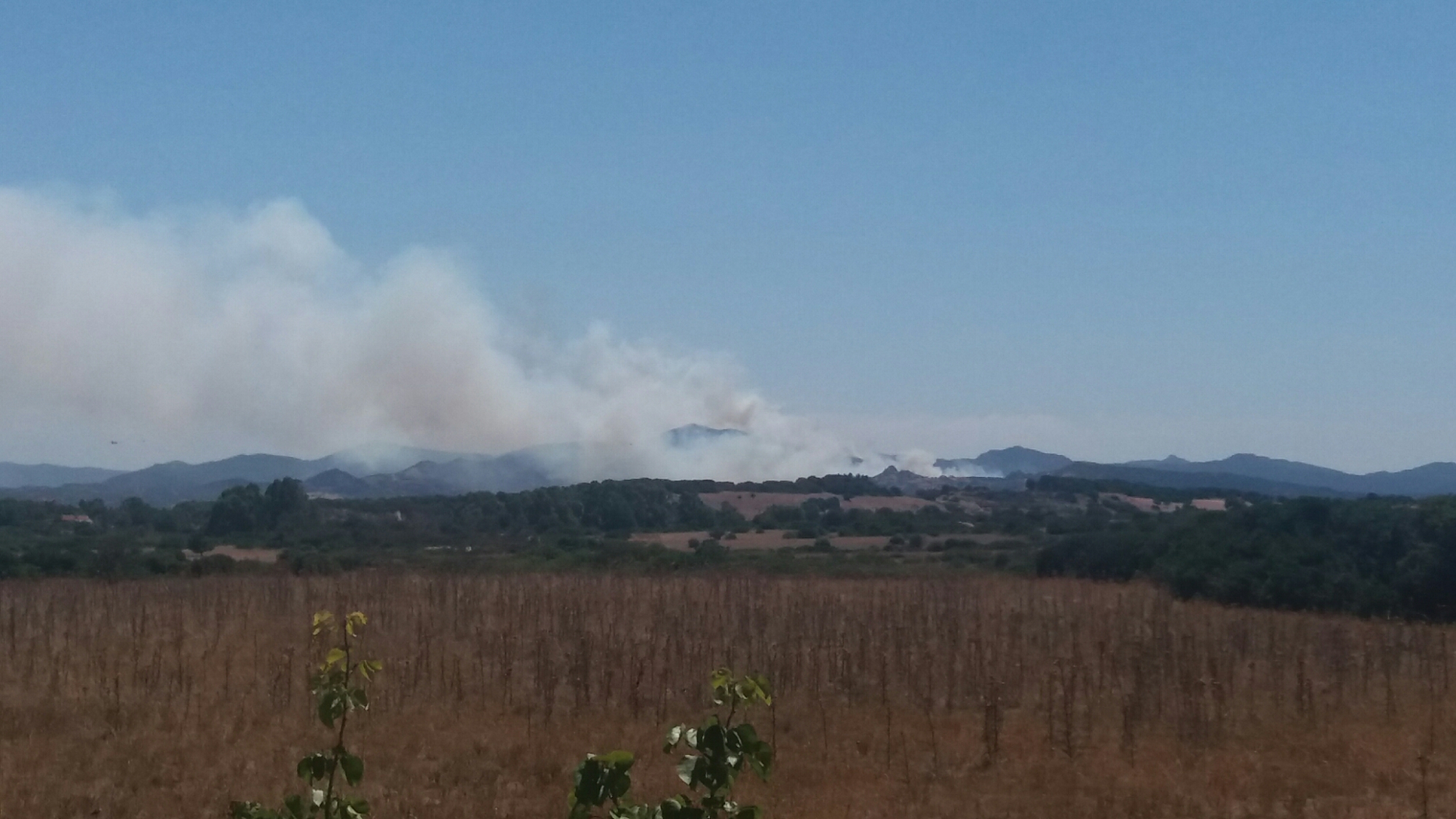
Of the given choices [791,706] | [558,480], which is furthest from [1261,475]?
[791,706]

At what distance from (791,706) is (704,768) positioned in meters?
9.61

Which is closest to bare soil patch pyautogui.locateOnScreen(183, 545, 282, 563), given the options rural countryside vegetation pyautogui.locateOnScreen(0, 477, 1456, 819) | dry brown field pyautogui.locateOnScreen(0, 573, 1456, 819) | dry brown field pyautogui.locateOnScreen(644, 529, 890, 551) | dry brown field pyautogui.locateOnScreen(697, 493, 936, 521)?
rural countryside vegetation pyautogui.locateOnScreen(0, 477, 1456, 819)

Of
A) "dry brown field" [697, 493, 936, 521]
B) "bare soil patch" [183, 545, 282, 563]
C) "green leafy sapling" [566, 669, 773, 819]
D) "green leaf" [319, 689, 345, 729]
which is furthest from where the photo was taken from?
"dry brown field" [697, 493, 936, 521]

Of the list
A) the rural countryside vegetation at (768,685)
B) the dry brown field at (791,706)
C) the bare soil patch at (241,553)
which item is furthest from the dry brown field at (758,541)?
the dry brown field at (791,706)

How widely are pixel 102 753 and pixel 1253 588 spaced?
65.0ft

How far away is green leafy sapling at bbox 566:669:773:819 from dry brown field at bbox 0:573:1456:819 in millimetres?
5774

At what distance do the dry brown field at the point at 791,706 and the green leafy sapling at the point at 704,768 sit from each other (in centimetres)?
577

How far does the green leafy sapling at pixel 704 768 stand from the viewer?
13.3 feet

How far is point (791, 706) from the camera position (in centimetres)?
1352

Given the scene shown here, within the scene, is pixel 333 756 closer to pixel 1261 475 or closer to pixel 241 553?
pixel 241 553

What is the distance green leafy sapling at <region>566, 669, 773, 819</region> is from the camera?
4039mm

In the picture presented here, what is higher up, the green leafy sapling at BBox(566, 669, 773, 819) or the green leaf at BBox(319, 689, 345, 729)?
the green leaf at BBox(319, 689, 345, 729)

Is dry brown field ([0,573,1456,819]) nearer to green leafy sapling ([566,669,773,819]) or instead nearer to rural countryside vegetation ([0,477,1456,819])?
rural countryside vegetation ([0,477,1456,819])

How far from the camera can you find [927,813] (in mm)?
9820
